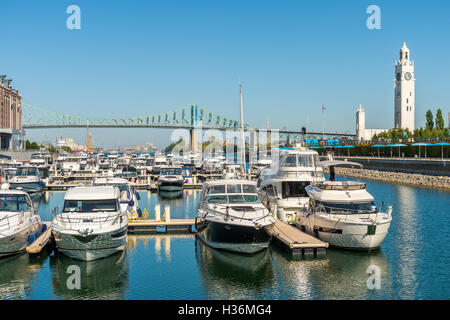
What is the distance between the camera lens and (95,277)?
17078 mm

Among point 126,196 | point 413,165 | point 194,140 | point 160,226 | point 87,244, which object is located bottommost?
point 160,226

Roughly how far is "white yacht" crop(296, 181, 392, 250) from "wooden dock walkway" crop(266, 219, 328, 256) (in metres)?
0.72

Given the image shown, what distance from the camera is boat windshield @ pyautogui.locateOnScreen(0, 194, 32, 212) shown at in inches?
822

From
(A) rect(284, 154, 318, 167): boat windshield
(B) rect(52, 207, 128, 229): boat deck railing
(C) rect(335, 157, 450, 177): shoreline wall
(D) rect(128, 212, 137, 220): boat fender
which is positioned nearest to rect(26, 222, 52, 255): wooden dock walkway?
(B) rect(52, 207, 128, 229): boat deck railing

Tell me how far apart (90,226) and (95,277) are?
204cm

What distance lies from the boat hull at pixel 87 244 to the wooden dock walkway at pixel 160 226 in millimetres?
5328

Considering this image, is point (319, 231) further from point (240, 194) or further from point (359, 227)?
point (240, 194)

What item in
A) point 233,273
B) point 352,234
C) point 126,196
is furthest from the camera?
point 126,196

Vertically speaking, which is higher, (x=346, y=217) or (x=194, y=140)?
(x=194, y=140)

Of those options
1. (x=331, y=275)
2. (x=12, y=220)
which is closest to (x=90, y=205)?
(x=12, y=220)

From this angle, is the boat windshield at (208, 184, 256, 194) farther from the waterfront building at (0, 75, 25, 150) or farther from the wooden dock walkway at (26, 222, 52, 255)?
the waterfront building at (0, 75, 25, 150)

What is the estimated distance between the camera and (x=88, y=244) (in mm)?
17891

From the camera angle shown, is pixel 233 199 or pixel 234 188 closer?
pixel 233 199

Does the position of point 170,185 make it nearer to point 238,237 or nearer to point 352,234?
point 238,237
